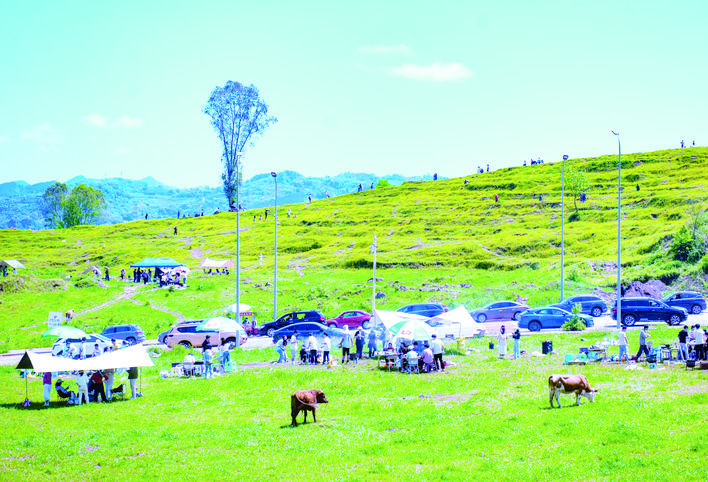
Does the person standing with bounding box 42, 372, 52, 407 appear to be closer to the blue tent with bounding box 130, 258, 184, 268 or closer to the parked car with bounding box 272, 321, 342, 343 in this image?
the parked car with bounding box 272, 321, 342, 343

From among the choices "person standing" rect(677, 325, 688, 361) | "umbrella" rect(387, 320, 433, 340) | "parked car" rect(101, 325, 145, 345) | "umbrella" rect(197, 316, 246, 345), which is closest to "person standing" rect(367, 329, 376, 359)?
"umbrella" rect(387, 320, 433, 340)

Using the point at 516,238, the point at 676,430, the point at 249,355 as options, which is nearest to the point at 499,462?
the point at 676,430

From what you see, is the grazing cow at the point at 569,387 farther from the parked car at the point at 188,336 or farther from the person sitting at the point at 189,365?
the parked car at the point at 188,336

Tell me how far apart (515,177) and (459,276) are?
66.6 meters

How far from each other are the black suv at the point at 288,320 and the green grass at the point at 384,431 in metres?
15.3

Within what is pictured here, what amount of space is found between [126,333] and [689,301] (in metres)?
38.8

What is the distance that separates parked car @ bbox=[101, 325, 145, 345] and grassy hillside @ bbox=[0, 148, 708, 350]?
4.78m

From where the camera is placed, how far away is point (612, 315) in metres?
42.3

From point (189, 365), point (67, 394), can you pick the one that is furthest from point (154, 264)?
point (67, 394)

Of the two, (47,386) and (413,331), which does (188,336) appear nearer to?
(47,386)

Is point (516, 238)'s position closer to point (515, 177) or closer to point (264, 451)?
point (515, 177)

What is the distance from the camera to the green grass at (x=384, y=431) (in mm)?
13180

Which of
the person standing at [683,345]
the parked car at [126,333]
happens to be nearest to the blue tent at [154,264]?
the parked car at [126,333]

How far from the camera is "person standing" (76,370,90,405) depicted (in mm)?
21897
